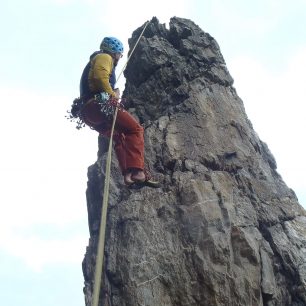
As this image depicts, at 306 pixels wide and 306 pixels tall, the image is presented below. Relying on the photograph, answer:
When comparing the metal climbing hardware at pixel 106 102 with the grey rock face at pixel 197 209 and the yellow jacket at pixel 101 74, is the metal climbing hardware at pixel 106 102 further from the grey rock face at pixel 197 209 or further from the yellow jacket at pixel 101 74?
the grey rock face at pixel 197 209

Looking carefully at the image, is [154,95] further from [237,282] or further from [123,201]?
[237,282]

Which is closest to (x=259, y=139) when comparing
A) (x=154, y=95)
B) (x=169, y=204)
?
(x=154, y=95)

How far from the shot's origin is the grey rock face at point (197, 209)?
850 centimetres

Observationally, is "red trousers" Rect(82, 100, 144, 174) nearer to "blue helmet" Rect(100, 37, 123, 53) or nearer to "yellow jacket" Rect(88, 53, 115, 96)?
"yellow jacket" Rect(88, 53, 115, 96)

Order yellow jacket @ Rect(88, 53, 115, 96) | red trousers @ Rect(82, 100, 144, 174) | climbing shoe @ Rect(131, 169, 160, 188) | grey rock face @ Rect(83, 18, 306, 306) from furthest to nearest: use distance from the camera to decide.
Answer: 1. climbing shoe @ Rect(131, 169, 160, 188)
2. red trousers @ Rect(82, 100, 144, 174)
3. yellow jacket @ Rect(88, 53, 115, 96)
4. grey rock face @ Rect(83, 18, 306, 306)

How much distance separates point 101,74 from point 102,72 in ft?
0.18

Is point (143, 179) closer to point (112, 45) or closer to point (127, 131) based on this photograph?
point (127, 131)

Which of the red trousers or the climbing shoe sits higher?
the red trousers

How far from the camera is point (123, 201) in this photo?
33.9 feet

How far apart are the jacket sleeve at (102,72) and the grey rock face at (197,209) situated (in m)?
2.41

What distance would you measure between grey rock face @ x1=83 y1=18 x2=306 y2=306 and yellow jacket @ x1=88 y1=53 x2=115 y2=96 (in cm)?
239

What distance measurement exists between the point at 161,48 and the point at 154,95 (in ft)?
6.03

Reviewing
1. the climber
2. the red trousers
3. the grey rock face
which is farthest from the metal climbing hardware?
the grey rock face

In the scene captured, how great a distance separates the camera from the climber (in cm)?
944
